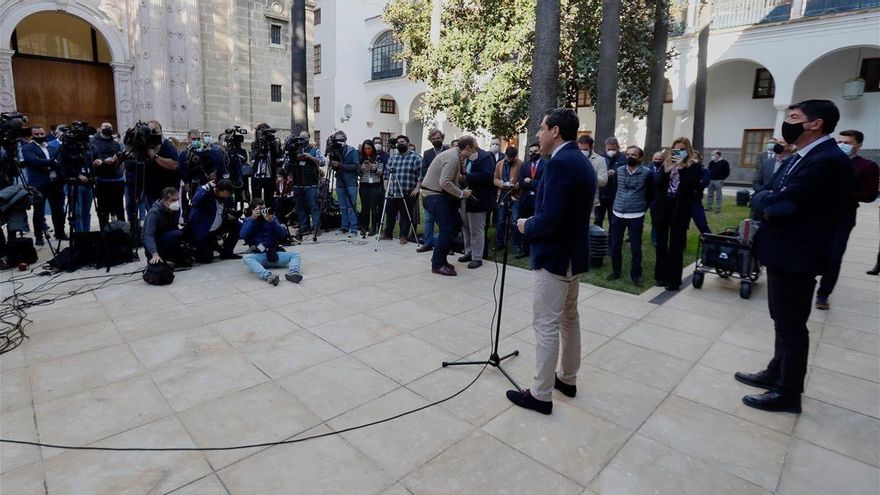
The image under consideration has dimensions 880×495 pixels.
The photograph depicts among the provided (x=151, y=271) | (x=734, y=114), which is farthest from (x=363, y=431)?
(x=734, y=114)

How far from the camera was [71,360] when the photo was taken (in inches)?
148

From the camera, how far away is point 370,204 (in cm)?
938

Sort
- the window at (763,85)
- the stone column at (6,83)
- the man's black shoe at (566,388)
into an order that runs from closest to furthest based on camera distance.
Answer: the man's black shoe at (566,388)
the stone column at (6,83)
the window at (763,85)

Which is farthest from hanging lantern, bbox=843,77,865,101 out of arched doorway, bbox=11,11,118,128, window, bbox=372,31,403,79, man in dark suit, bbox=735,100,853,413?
arched doorway, bbox=11,11,118,128

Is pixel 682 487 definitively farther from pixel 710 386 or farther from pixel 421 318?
pixel 421 318

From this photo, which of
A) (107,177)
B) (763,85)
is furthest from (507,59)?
(763,85)

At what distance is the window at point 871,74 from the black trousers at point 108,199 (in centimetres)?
2519

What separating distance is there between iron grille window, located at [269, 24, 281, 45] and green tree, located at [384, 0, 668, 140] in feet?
28.8

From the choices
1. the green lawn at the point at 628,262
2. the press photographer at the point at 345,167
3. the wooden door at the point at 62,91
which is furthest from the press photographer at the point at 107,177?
the wooden door at the point at 62,91

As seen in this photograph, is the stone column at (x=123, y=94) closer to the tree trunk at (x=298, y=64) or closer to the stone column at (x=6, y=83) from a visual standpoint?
the stone column at (x=6, y=83)

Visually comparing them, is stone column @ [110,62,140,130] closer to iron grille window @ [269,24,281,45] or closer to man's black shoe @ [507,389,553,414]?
iron grille window @ [269,24,281,45]

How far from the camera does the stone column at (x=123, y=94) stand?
1554cm

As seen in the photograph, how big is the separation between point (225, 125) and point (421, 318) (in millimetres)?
16556

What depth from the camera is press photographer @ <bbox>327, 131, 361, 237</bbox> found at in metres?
8.81
